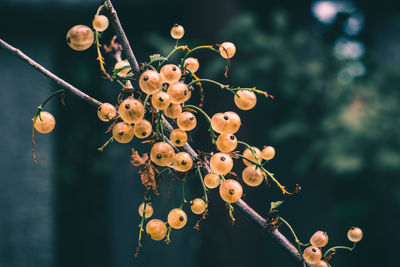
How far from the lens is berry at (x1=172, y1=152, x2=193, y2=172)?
38 cm

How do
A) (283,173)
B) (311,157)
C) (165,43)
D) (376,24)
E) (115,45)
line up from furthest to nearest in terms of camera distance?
(376,24)
(283,173)
(311,157)
(165,43)
(115,45)

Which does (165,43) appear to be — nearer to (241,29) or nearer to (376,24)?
(241,29)

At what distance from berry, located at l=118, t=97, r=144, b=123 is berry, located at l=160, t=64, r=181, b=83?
46mm

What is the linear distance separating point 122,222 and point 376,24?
2199 mm

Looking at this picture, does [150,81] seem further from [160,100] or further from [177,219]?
[177,219]

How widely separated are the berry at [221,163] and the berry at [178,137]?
0.12 ft

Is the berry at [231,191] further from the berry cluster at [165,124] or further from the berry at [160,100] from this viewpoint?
the berry at [160,100]

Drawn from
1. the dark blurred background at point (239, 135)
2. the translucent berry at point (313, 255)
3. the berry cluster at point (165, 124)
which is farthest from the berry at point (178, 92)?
the dark blurred background at point (239, 135)

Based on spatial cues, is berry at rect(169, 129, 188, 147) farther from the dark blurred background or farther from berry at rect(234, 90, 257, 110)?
the dark blurred background

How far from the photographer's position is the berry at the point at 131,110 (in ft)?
1.19

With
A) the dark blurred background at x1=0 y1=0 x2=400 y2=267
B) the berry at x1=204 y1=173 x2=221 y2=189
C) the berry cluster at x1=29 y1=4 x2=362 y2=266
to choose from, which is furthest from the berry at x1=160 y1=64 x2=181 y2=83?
the dark blurred background at x1=0 y1=0 x2=400 y2=267

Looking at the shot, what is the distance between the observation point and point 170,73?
0.39 metres

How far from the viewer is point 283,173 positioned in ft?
7.63

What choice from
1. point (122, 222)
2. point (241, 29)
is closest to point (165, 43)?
point (241, 29)
